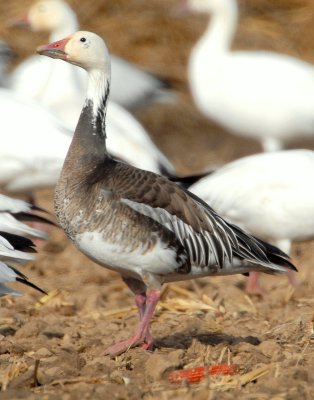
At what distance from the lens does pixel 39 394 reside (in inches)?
183

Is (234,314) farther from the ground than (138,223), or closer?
closer

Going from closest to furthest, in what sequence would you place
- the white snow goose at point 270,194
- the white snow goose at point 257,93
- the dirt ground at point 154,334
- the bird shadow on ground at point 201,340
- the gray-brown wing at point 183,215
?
the dirt ground at point 154,334 → the gray-brown wing at point 183,215 → the bird shadow on ground at point 201,340 → the white snow goose at point 270,194 → the white snow goose at point 257,93

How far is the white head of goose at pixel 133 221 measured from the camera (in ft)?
17.1

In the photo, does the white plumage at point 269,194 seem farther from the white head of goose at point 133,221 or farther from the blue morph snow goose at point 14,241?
the white head of goose at point 133,221

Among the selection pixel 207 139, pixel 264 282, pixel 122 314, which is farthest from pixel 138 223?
pixel 207 139

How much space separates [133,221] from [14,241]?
Result: 877 mm

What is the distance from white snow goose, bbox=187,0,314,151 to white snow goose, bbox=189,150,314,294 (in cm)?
278

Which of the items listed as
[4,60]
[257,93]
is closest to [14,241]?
[257,93]

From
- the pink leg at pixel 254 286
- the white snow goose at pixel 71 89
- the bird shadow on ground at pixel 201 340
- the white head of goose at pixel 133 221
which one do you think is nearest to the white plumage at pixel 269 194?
the pink leg at pixel 254 286

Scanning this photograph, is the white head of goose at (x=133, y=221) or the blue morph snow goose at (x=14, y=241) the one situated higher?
the white head of goose at (x=133, y=221)

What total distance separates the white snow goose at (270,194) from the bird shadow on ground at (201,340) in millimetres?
1439

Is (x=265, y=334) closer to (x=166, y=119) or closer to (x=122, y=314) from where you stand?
(x=122, y=314)

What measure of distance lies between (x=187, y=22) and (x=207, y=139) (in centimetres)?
146

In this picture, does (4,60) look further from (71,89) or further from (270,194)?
(270,194)
